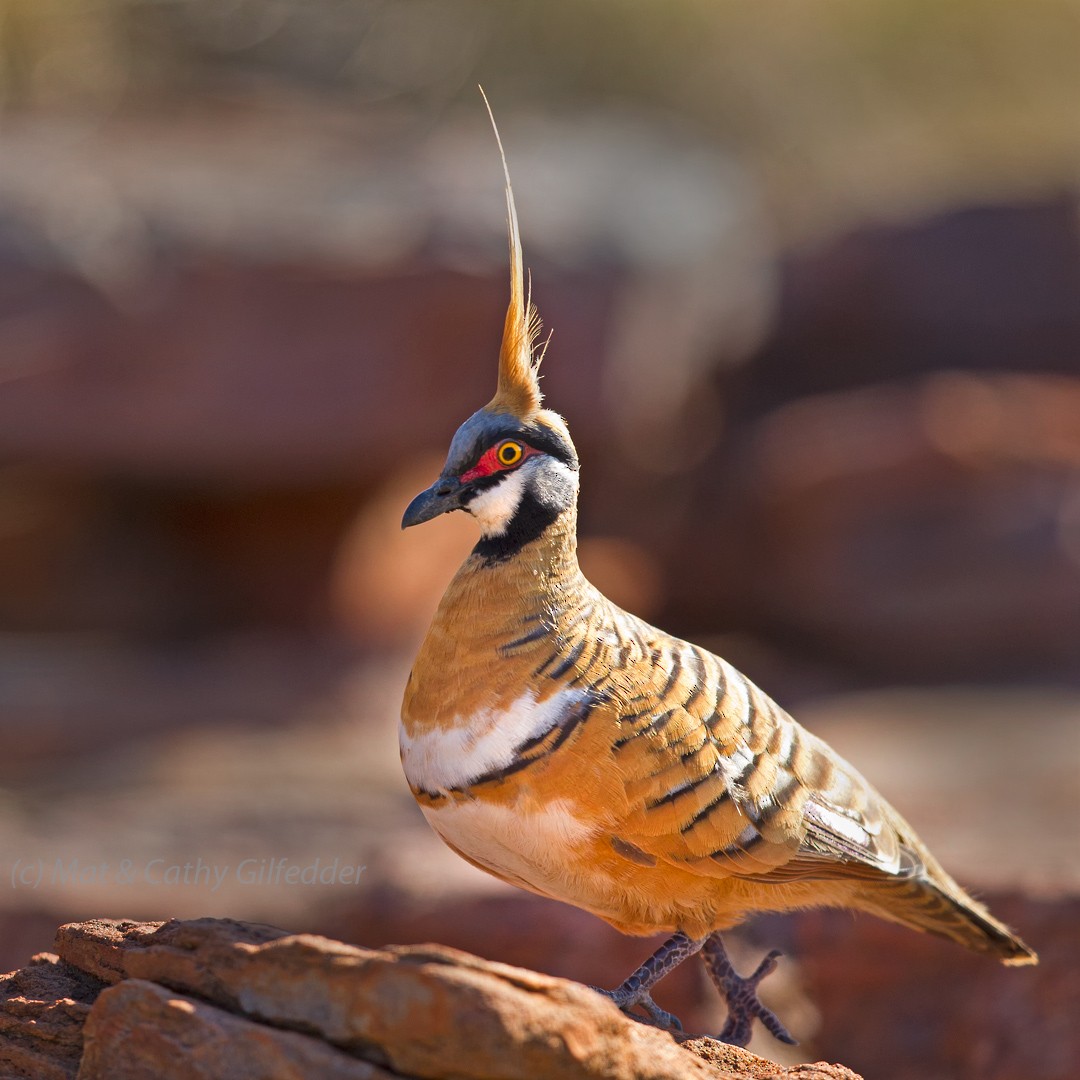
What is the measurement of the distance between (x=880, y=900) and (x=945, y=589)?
7914 mm

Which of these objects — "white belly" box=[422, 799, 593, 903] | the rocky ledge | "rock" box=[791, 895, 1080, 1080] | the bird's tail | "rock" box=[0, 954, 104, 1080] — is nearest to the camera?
the rocky ledge

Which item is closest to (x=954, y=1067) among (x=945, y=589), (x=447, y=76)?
(x=945, y=589)

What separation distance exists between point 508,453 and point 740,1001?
201 cm

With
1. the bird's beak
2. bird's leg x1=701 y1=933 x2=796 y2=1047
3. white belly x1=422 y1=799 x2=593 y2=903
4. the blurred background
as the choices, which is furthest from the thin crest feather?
the blurred background

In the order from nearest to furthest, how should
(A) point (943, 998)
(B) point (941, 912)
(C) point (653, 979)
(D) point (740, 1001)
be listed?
(C) point (653, 979) < (B) point (941, 912) < (D) point (740, 1001) < (A) point (943, 998)

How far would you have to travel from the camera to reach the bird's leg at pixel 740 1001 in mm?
4250

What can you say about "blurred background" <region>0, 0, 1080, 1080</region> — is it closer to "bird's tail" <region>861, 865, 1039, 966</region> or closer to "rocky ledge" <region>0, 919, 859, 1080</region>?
"bird's tail" <region>861, 865, 1039, 966</region>

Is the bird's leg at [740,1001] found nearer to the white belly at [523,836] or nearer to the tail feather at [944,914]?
the tail feather at [944,914]

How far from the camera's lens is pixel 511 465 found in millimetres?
3543

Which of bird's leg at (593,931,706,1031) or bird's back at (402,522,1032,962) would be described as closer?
bird's back at (402,522,1032,962)

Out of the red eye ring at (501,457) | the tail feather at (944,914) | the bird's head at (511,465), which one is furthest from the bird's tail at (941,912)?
the red eye ring at (501,457)

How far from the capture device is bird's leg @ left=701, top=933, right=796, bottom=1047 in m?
4.25

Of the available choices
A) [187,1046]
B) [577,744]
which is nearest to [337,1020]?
[187,1046]

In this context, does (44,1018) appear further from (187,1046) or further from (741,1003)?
(741,1003)
